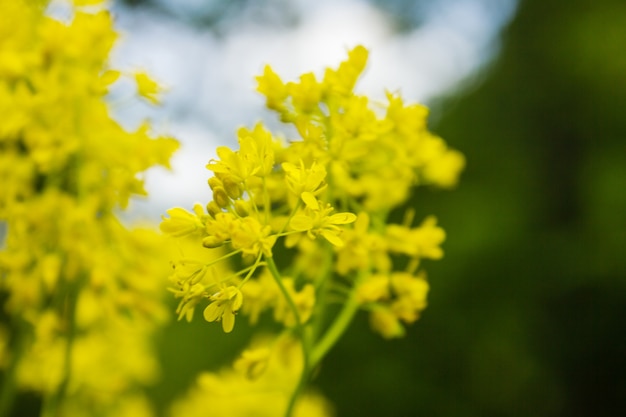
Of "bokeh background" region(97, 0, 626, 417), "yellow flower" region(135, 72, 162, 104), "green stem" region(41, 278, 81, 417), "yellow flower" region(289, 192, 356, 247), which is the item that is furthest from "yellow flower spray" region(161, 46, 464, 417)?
"bokeh background" region(97, 0, 626, 417)

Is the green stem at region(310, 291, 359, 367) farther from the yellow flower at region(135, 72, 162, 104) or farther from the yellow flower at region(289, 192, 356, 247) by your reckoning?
the yellow flower at region(135, 72, 162, 104)

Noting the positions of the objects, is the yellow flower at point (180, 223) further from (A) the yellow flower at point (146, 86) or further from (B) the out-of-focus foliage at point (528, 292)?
(B) the out-of-focus foliage at point (528, 292)

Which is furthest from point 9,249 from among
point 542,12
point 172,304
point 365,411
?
point 542,12

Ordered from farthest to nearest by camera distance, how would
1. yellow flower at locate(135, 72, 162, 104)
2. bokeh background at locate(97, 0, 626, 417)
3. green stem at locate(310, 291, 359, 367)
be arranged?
bokeh background at locate(97, 0, 626, 417), yellow flower at locate(135, 72, 162, 104), green stem at locate(310, 291, 359, 367)

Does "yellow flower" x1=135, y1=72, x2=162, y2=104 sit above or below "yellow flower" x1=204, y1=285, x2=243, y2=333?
below

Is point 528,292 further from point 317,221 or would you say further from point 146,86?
point 317,221
